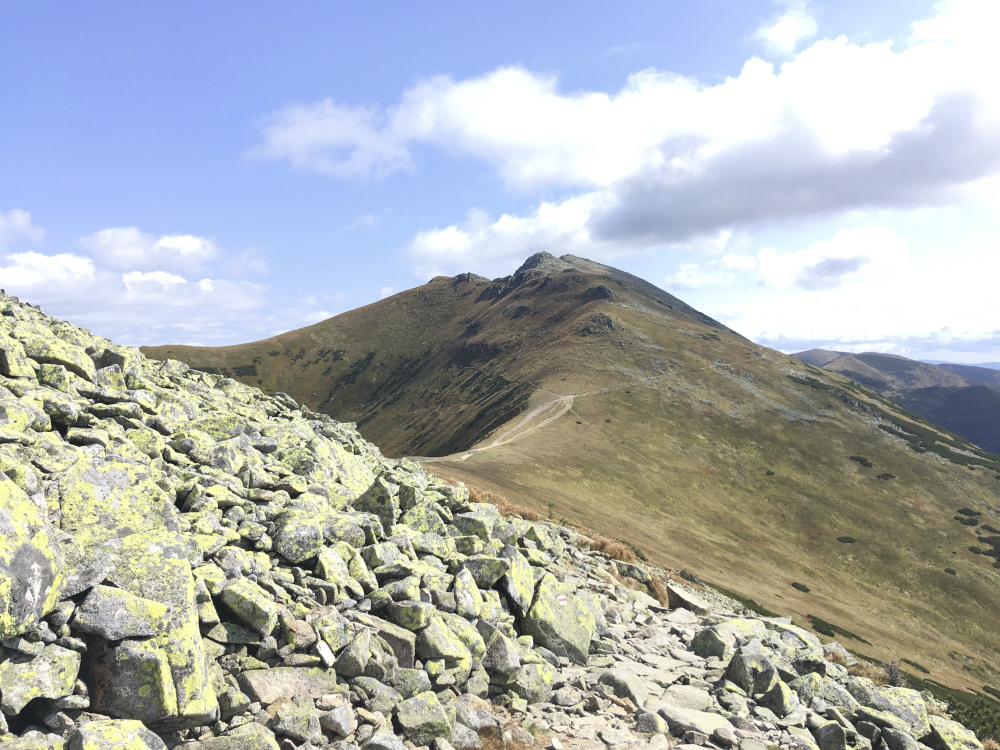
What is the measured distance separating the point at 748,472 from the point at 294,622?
339ft

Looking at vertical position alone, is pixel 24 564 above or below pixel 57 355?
below

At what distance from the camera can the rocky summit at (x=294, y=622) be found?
350 inches

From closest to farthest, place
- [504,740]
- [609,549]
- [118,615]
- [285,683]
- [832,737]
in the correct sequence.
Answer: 1. [118,615]
2. [285,683]
3. [504,740]
4. [832,737]
5. [609,549]

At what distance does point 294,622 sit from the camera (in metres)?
11.8

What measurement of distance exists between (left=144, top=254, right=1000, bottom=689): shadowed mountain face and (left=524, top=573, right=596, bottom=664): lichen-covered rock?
26493 millimetres

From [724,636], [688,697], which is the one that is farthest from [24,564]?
[724,636]

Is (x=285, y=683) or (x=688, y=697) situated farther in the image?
(x=688, y=697)

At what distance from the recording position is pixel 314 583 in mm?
13422

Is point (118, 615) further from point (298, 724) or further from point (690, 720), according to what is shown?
point (690, 720)

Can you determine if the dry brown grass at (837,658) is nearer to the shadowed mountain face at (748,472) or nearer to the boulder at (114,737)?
the shadowed mountain face at (748,472)

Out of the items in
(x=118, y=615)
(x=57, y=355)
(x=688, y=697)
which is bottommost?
(x=688, y=697)

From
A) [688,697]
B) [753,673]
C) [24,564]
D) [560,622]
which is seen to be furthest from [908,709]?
[24,564]

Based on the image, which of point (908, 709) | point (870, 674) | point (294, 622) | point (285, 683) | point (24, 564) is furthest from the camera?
point (870, 674)

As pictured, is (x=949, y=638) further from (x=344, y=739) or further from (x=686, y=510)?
(x=344, y=739)
